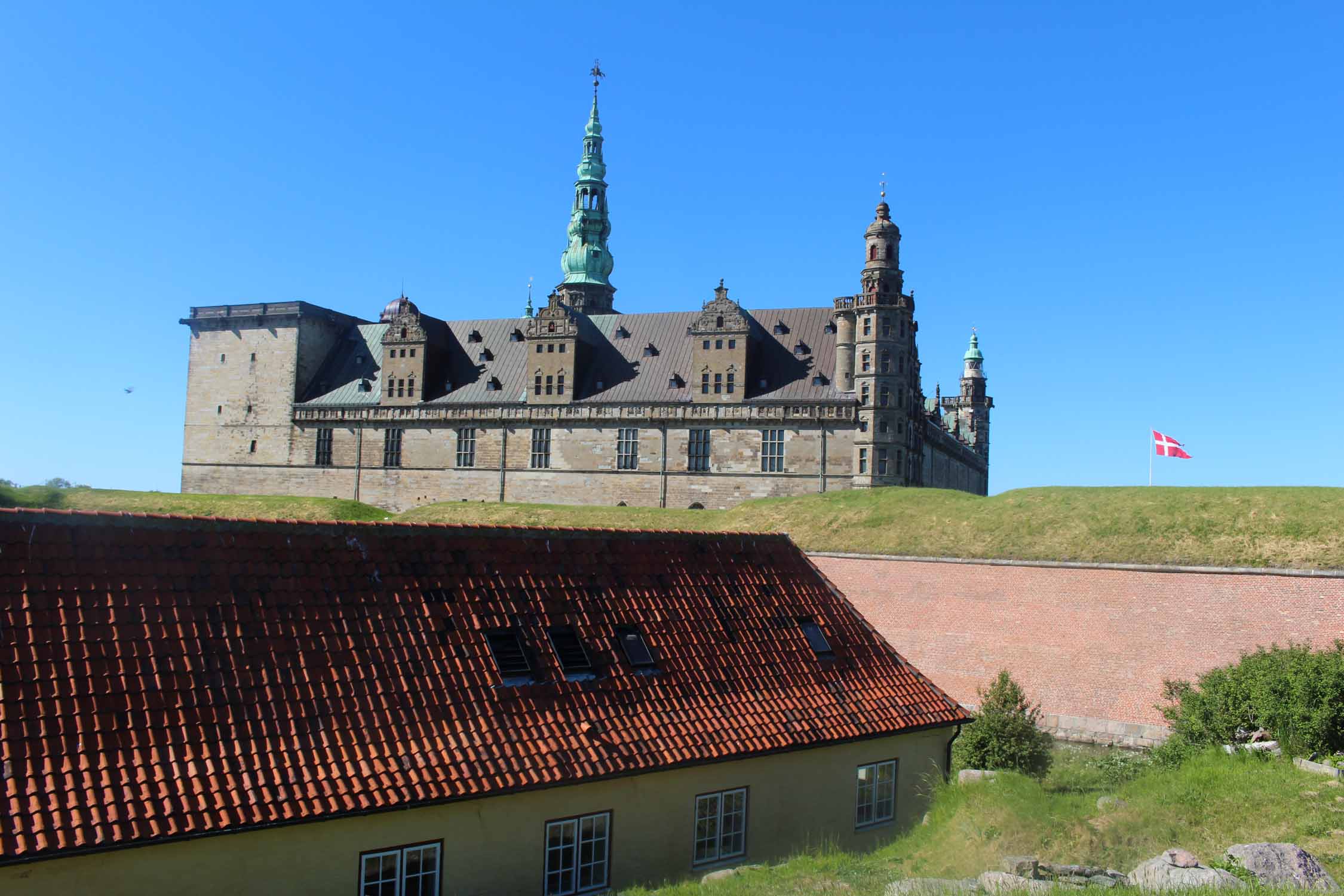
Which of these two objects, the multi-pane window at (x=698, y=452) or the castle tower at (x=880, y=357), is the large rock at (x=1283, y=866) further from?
the multi-pane window at (x=698, y=452)

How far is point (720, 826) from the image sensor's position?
13047 mm

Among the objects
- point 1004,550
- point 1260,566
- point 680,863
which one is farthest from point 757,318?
Answer: point 680,863

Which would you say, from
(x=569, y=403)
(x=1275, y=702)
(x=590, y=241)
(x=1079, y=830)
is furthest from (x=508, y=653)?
(x=590, y=241)

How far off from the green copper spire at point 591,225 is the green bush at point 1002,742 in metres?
48.5

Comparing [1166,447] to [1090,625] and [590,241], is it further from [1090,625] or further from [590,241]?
[590,241]

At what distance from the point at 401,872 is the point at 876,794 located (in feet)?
24.1

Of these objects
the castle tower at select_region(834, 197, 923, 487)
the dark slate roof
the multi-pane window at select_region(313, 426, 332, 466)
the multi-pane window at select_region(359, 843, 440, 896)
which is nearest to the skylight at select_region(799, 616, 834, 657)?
the multi-pane window at select_region(359, 843, 440, 896)

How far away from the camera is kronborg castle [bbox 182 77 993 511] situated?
4344cm

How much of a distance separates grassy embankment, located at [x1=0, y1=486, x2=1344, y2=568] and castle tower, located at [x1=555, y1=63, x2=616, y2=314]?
90.2 ft

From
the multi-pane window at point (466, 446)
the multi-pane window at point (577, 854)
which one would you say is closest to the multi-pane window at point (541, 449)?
the multi-pane window at point (466, 446)

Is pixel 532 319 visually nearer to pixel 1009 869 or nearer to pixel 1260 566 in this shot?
pixel 1260 566

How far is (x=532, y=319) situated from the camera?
49781 millimetres

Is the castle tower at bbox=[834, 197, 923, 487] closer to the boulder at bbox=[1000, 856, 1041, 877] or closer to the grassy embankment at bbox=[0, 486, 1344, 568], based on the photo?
the grassy embankment at bbox=[0, 486, 1344, 568]

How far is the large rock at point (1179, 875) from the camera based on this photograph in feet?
30.1
